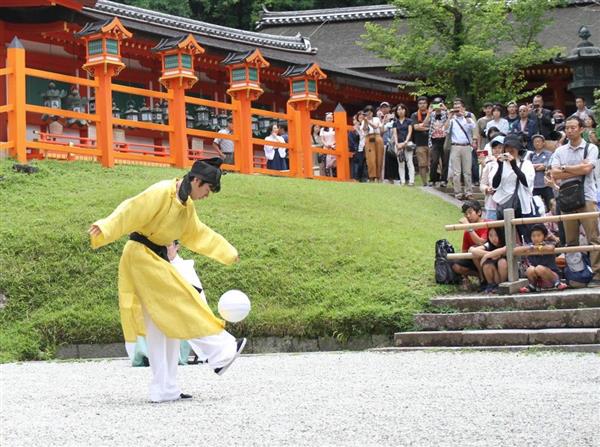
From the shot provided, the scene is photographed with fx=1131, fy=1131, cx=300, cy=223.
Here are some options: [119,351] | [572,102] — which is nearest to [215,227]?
[119,351]

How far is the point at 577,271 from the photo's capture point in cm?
1230

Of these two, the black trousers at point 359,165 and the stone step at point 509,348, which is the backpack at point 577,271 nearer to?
the stone step at point 509,348

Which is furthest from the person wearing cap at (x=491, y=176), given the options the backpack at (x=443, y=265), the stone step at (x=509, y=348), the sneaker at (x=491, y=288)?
the stone step at (x=509, y=348)

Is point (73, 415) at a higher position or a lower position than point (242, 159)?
lower

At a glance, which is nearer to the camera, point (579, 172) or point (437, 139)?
point (579, 172)

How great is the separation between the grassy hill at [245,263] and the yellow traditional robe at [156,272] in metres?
3.78

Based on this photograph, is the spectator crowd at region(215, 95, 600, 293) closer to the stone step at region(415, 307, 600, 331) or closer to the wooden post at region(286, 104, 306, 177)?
the wooden post at region(286, 104, 306, 177)

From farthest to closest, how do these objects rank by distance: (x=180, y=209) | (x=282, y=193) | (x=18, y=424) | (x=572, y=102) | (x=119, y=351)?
(x=572, y=102)
(x=282, y=193)
(x=119, y=351)
(x=180, y=209)
(x=18, y=424)

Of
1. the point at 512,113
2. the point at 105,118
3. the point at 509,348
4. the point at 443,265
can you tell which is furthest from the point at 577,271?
the point at 105,118

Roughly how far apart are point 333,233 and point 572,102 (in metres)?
18.9

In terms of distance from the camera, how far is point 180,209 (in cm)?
829

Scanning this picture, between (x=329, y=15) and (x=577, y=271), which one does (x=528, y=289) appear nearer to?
(x=577, y=271)

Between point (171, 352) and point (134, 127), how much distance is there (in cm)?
1106

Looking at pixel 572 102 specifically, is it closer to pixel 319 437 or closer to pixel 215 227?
pixel 215 227
